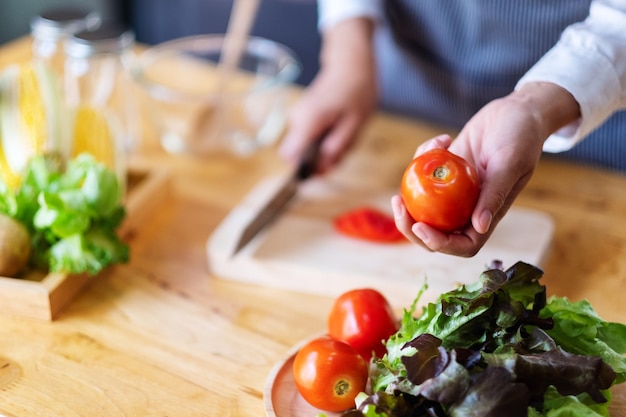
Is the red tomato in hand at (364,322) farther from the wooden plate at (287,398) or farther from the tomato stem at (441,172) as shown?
the tomato stem at (441,172)

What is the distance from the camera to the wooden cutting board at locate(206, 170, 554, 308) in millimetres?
1195

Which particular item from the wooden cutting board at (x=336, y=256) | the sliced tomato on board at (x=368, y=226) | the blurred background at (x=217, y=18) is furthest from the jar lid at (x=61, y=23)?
the blurred background at (x=217, y=18)

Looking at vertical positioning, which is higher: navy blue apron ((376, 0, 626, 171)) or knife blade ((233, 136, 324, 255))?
navy blue apron ((376, 0, 626, 171))

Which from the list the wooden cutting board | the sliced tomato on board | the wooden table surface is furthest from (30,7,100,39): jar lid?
the sliced tomato on board

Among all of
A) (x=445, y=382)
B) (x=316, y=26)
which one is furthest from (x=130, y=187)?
(x=316, y=26)

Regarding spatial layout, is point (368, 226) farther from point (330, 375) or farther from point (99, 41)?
point (99, 41)

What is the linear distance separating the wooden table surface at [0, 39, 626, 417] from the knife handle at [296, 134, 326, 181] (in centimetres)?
11

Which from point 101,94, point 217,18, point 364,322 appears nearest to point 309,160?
point 101,94

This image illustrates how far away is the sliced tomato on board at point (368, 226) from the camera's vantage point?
1291 mm

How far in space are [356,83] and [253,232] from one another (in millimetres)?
382

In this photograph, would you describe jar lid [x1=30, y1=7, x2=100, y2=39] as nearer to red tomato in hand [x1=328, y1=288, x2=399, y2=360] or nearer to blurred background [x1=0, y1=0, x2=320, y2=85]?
red tomato in hand [x1=328, y1=288, x2=399, y2=360]

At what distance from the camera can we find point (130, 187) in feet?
4.76

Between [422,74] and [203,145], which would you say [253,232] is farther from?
[422,74]

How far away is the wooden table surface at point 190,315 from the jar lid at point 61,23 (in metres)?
0.28
